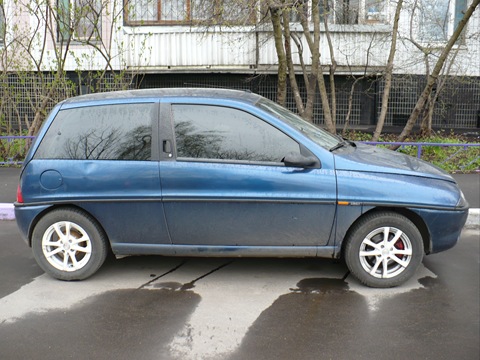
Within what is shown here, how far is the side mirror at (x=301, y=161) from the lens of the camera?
15.1 ft

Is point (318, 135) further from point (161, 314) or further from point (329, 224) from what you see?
point (161, 314)

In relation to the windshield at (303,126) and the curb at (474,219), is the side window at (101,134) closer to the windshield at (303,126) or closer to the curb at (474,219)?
the windshield at (303,126)

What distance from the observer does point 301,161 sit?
459cm

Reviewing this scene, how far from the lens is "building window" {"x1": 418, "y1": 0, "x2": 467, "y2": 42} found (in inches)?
502

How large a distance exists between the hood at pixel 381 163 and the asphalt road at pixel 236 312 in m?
1.00

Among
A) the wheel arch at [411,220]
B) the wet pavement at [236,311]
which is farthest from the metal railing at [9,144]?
the wheel arch at [411,220]

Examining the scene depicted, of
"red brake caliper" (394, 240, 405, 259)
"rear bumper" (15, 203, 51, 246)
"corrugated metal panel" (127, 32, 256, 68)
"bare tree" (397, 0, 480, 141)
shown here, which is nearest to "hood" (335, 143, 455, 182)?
"red brake caliper" (394, 240, 405, 259)

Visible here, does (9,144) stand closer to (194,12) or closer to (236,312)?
(194,12)

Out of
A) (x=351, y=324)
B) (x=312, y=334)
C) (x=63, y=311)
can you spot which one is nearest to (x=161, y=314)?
(x=63, y=311)

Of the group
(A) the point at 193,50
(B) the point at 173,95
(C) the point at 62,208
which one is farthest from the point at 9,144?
(B) the point at 173,95

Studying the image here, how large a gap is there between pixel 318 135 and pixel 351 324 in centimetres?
187

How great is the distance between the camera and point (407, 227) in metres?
4.71

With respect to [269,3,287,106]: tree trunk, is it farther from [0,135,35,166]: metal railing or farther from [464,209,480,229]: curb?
[0,135,35,166]: metal railing

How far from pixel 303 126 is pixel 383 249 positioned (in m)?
1.38
